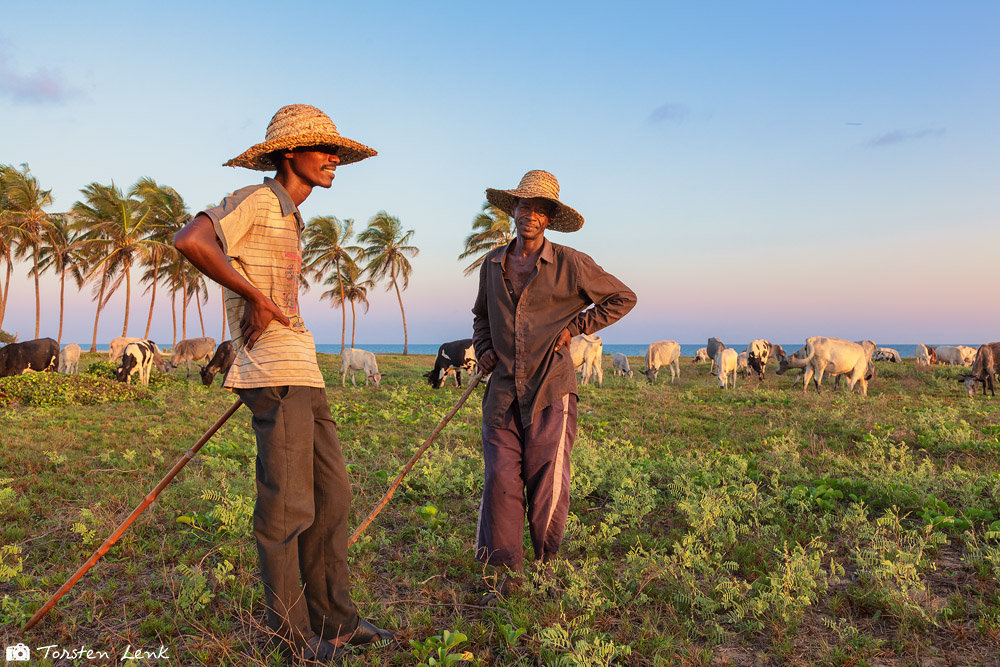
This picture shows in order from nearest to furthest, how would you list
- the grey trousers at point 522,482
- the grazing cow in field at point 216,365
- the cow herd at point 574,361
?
the grey trousers at point 522,482, the cow herd at point 574,361, the grazing cow in field at point 216,365

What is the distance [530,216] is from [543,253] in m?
0.26

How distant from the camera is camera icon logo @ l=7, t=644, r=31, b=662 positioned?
2.88m

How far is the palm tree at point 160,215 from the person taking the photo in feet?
112

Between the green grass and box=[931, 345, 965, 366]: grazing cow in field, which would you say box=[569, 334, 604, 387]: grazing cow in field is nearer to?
the green grass

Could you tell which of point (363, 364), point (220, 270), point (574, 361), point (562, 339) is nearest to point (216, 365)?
point (363, 364)

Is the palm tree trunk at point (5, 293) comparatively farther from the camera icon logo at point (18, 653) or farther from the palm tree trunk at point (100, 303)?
the camera icon logo at point (18, 653)

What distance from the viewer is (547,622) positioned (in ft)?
10.4

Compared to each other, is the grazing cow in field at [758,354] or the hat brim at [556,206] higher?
the hat brim at [556,206]

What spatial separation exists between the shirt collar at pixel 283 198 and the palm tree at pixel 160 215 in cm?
3572

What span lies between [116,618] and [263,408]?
71.8 inches

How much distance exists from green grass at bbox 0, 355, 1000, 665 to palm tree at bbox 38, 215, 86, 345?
32422 millimetres

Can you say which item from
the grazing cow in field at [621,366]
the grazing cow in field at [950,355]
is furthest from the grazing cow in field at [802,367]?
the grazing cow in field at [950,355]

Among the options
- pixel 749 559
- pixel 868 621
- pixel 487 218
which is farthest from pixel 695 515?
pixel 487 218

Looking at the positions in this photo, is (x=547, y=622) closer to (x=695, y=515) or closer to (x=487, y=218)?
(x=695, y=515)
